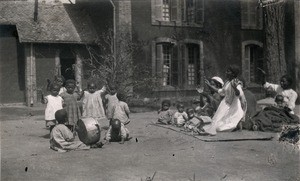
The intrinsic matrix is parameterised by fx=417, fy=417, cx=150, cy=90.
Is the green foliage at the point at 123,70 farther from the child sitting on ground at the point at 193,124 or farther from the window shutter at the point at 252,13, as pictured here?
the window shutter at the point at 252,13

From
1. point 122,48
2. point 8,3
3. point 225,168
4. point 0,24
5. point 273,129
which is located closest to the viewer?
point 225,168

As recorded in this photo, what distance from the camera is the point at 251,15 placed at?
22.1m

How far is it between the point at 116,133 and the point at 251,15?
615 inches

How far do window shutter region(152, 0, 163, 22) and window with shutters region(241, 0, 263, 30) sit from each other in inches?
198

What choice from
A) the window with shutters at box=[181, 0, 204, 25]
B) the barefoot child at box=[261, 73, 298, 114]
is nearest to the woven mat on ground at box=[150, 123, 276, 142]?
the barefoot child at box=[261, 73, 298, 114]

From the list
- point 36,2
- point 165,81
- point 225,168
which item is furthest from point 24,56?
point 225,168

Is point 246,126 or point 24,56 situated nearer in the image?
point 246,126

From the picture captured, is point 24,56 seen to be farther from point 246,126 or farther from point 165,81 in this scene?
point 246,126

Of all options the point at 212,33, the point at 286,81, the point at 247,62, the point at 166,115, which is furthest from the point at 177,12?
the point at 286,81

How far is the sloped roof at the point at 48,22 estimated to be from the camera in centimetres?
1978

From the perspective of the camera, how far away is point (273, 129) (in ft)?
30.9

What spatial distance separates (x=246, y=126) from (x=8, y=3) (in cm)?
1585

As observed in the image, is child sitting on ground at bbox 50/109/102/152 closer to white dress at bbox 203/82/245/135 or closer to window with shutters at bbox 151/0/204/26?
white dress at bbox 203/82/245/135

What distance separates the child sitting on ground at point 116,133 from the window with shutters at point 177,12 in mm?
11203
